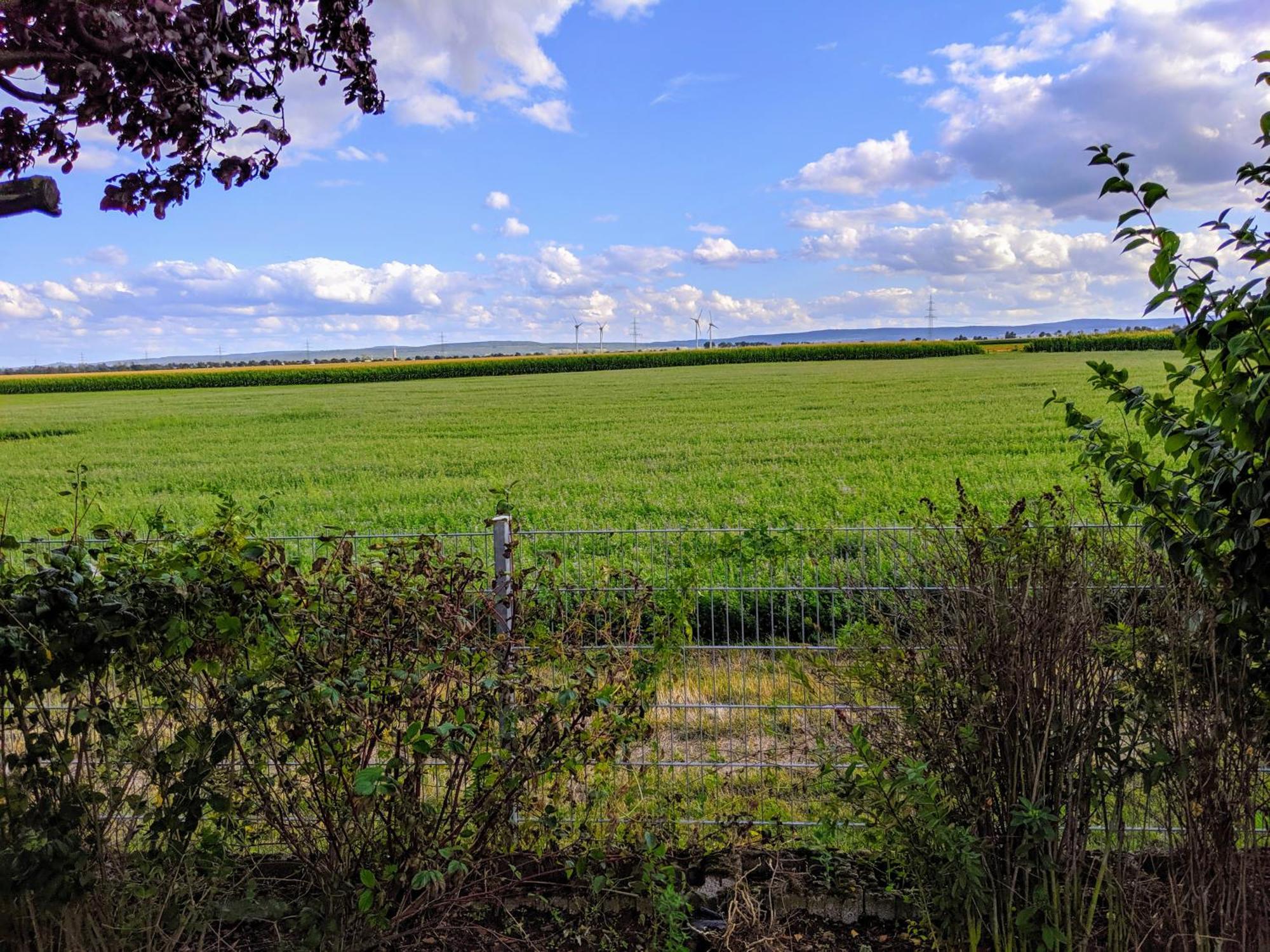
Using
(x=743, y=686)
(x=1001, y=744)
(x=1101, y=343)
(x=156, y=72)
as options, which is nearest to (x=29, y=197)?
(x=156, y=72)

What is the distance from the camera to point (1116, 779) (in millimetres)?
3158

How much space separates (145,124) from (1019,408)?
28696 mm

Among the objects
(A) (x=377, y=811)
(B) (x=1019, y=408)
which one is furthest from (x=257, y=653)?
(B) (x=1019, y=408)

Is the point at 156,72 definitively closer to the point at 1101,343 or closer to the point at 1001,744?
the point at 1001,744

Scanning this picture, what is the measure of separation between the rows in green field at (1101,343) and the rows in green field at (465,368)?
16.6 feet

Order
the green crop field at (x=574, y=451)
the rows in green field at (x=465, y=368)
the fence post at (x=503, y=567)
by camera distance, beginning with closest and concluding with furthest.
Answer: the fence post at (x=503, y=567)
the green crop field at (x=574, y=451)
the rows in green field at (x=465, y=368)

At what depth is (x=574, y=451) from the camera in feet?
72.7

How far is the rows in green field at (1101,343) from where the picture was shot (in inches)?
2454

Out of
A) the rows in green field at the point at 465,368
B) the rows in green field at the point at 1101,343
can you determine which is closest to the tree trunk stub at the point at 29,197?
the rows in green field at the point at 465,368

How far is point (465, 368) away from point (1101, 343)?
153 feet

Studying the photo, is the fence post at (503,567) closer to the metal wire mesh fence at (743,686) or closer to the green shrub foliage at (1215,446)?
the metal wire mesh fence at (743,686)

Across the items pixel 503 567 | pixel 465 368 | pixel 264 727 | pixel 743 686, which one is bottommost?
pixel 743 686

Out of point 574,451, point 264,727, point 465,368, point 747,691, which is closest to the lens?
point 264,727

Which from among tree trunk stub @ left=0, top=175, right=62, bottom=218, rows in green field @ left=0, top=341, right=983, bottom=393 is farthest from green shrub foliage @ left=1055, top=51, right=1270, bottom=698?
rows in green field @ left=0, top=341, right=983, bottom=393
